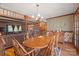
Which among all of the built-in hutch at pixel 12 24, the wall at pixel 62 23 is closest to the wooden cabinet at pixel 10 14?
the built-in hutch at pixel 12 24

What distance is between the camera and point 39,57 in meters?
2.11

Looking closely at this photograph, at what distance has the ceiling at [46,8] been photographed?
202 cm

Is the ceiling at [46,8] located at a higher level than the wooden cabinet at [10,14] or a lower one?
higher

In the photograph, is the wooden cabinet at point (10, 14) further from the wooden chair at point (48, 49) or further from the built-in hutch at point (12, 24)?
the wooden chair at point (48, 49)

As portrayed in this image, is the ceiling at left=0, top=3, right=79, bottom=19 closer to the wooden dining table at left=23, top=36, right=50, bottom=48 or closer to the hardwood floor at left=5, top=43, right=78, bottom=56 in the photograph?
the wooden dining table at left=23, top=36, right=50, bottom=48

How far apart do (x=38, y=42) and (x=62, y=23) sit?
21.8 inches

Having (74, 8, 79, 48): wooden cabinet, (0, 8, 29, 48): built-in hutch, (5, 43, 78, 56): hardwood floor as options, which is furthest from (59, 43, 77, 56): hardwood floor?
(0, 8, 29, 48): built-in hutch

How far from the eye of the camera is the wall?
204 cm

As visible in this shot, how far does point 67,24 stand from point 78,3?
426 mm

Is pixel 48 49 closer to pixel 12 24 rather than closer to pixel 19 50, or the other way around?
pixel 19 50

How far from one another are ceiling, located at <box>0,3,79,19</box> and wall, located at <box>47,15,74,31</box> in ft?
0.30

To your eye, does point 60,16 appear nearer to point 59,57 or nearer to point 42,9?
point 42,9

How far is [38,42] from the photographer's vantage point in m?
2.01

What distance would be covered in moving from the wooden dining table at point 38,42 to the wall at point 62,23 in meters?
0.20
